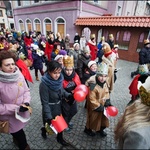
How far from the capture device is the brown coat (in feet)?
7.62

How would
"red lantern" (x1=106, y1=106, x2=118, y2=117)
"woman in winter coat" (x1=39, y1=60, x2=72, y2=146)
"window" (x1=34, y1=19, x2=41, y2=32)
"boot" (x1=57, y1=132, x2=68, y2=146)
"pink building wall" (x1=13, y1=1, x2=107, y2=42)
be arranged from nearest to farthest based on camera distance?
"woman in winter coat" (x1=39, y1=60, x2=72, y2=146) < "red lantern" (x1=106, y1=106, x2=118, y2=117) < "boot" (x1=57, y1=132, x2=68, y2=146) < "pink building wall" (x1=13, y1=1, x2=107, y2=42) < "window" (x1=34, y1=19, x2=41, y2=32)

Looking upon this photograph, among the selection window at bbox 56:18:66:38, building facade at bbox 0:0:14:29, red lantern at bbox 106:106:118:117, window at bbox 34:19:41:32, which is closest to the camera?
red lantern at bbox 106:106:118:117

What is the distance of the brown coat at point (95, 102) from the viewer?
232cm

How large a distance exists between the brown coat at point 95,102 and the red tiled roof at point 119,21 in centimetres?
824

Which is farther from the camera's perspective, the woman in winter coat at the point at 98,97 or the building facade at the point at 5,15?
the building facade at the point at 5,15

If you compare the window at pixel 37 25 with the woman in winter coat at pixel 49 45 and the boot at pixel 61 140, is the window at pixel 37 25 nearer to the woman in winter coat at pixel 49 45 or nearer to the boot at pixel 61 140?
the woman in winter coat at pixel 49 45

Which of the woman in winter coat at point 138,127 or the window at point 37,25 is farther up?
the window at point 37,25

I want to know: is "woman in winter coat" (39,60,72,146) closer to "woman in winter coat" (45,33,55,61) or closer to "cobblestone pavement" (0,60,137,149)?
"cobblestone pavement" (0,60,137,149)

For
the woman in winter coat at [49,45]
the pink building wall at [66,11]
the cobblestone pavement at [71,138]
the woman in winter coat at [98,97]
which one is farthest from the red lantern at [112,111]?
the pink building wall at [66,11]

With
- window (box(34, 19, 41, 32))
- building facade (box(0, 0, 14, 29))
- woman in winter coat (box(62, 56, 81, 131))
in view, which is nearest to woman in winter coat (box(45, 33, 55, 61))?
woman in winter coat (box(62, 56, 81, 131))

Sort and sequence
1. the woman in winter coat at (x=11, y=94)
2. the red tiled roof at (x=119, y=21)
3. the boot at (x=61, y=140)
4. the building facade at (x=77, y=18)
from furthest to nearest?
the building facade at (x=77, y=18) < the red tiled roof at (x=119, y=21) < the boot at (x=61, y=140) < the woman in winter coat at (x=11, y=94)

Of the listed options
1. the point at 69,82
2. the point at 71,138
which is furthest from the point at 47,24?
the point at 71,138

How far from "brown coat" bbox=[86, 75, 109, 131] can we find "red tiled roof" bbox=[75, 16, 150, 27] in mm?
8242

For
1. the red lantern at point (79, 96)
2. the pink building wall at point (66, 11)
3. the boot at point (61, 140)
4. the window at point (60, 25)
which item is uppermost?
the pink building wall at point (66, 11)
